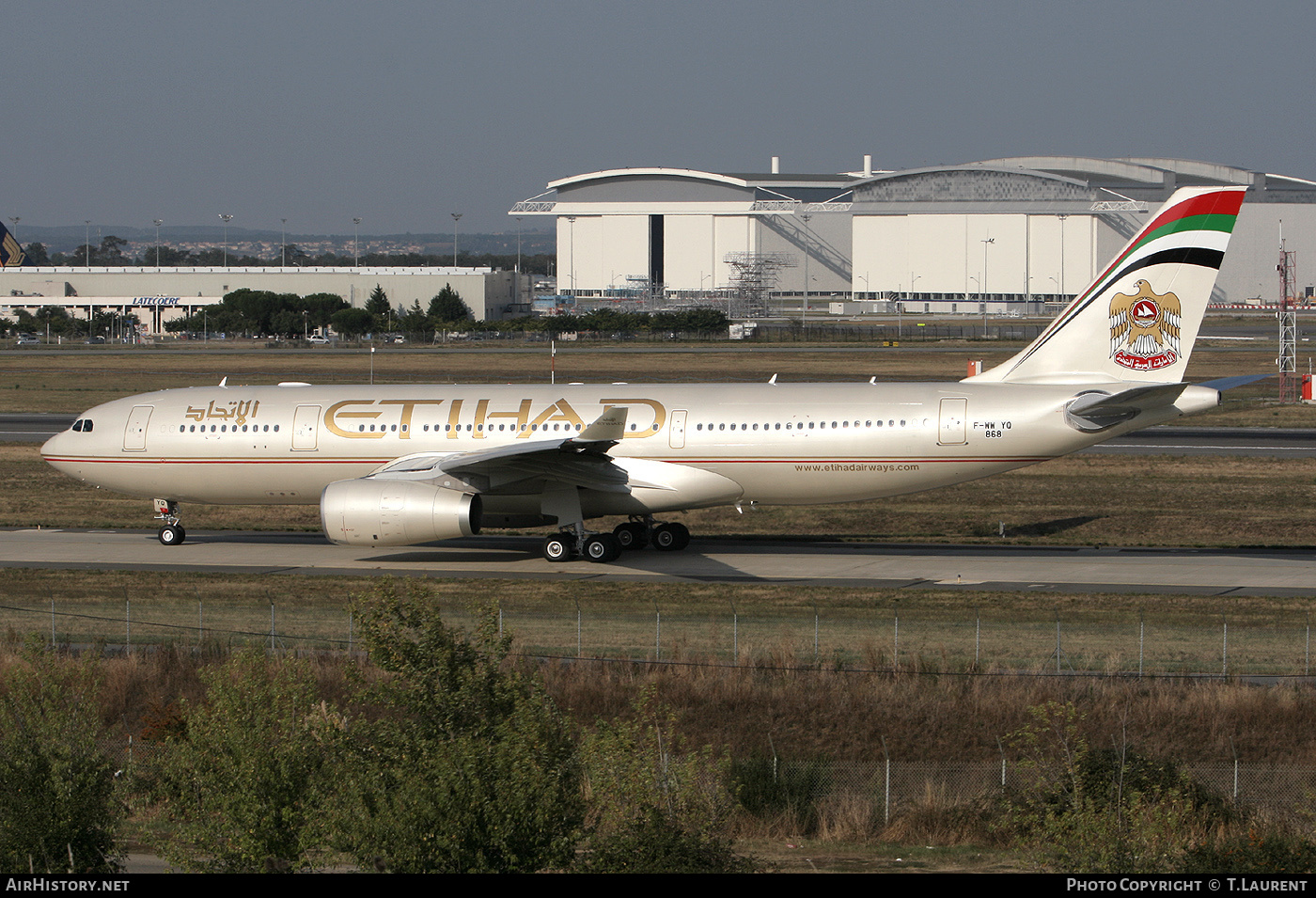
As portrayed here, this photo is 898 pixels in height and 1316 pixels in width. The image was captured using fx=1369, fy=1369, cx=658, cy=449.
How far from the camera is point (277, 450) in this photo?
3609 centimetres

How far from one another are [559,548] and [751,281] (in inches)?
5934

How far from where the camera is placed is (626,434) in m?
34.6

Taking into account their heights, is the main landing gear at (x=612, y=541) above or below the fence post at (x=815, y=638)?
above

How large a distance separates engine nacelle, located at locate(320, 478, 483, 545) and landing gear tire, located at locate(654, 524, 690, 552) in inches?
220

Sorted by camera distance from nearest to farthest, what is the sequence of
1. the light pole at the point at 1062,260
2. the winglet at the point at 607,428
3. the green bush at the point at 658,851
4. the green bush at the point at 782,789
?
1. the green bush at the point at 658,851
2. the green bush at the point at 782,789
3. the winglet at the point at 607,428
4. the light pole at the point at 1062,260

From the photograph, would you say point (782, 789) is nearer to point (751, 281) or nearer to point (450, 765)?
point (450, 765)

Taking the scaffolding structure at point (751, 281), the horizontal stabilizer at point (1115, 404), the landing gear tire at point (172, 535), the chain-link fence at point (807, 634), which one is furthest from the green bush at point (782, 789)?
the scaffolding structure at point (751, 281)

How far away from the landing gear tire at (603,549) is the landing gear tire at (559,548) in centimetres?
51

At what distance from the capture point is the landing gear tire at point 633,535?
118 ft

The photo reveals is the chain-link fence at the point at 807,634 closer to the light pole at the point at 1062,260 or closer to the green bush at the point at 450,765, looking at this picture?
the green bush at the point at 450,765

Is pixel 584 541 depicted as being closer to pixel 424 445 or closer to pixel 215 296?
pixel 424 445

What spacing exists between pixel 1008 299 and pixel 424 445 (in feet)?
502

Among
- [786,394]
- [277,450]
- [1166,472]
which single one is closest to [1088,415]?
[786,394]

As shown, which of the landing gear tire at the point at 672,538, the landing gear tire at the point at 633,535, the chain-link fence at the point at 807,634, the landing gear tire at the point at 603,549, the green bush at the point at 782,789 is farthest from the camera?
the landing gear tire at the point at 633,535
